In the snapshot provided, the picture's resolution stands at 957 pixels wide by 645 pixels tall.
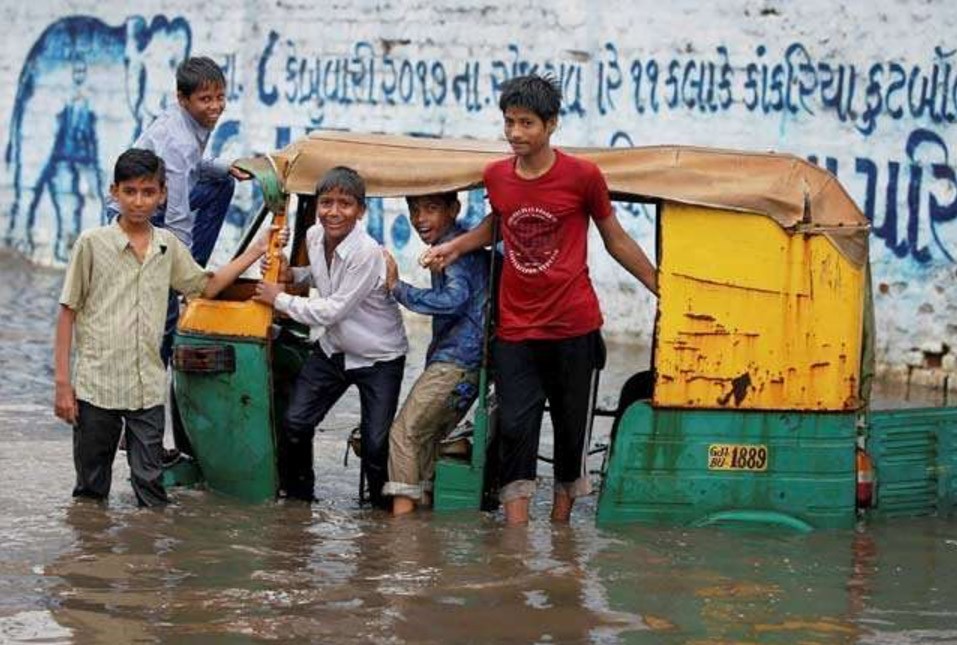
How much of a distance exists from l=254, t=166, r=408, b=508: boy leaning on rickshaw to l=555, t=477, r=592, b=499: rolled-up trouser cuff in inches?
27.9

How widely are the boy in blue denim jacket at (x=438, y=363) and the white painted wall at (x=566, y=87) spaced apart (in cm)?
548

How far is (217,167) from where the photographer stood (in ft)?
29.2

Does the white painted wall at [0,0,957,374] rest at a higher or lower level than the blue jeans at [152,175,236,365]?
higher

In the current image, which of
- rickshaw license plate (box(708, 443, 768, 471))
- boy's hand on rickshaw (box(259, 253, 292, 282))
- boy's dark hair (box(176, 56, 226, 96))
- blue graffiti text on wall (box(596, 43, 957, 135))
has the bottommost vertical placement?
rickshaw license plate (box(708, 443, 768, 471))

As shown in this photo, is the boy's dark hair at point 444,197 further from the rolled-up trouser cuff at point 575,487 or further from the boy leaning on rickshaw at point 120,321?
the rolled-up trouser cuff at point 575,487

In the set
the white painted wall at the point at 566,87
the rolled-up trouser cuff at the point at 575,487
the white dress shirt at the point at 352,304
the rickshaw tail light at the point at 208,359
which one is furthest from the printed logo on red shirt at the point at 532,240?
the white painted wall at the point at 566,87

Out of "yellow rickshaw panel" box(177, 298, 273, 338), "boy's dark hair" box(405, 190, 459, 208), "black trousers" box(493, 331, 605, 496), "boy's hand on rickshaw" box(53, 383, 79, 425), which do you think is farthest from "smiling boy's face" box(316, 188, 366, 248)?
"boy's hand on rickshaw" box(53, 383, 79, 425)

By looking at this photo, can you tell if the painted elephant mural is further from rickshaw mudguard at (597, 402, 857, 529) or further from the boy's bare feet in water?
rickshaw mudguard at (597, 402, 857, 529)

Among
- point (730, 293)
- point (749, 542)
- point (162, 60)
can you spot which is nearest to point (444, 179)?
point (730, 293)

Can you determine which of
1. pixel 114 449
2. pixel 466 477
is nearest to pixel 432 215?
pixel 466 477

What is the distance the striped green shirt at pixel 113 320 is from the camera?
784 cm

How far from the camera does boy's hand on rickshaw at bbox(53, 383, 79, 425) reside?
25.4ft

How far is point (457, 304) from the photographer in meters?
8.00

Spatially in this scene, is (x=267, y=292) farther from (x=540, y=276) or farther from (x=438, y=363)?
(x=540, y=276)
